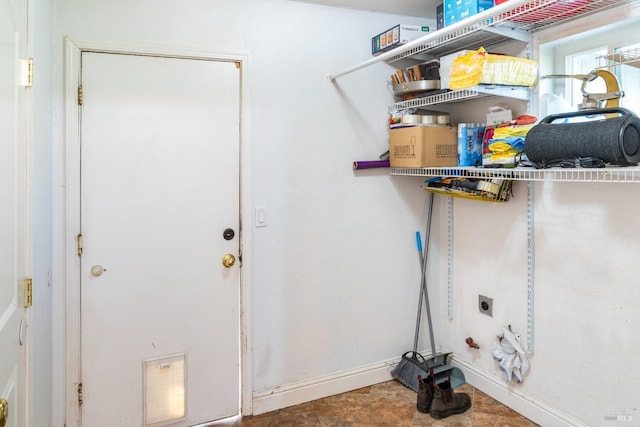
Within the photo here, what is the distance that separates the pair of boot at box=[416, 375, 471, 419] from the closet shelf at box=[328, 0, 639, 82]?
1.83 metres

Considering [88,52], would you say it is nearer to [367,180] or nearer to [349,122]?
[349,122]

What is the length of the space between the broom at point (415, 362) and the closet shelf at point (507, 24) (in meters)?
1.04

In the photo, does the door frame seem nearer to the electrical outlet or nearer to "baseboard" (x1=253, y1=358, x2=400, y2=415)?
"baseboard" (x1=253, y1=358, x2=400, y2=415)

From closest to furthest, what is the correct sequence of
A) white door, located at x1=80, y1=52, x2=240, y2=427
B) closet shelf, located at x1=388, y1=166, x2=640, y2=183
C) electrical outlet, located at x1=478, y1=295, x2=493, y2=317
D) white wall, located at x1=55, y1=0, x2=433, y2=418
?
closet shelf, located at x1=388, y1=166, x2=640, y2=183
white door, located at x1=80, y1=52, x2=240, y2=427
white wall, located at x1=55, y1=0, x2=433, y2=418
electrical outlet, located at x1=478, y1=295, x2=493, y2=317

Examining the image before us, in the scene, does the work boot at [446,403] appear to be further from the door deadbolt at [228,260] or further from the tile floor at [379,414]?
the door deadbolt at [228,260]

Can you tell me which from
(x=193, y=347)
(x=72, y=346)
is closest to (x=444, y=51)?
(x=193, y=347)

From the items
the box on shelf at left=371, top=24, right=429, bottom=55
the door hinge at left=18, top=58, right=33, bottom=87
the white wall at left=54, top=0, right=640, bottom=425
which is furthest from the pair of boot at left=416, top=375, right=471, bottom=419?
the door hinge at left=18, top=58, right=33, bottom=87

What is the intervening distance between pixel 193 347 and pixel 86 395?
0.54 metres

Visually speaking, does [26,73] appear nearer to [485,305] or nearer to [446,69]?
[446,69]

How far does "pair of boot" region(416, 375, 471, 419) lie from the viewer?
7.60 ft

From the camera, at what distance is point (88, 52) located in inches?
79.4

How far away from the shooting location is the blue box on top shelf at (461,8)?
6.42 feet

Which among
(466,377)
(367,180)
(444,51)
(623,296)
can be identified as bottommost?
(466,377)

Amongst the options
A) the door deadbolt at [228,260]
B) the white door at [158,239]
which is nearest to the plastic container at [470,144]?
the white door at [158,239]
